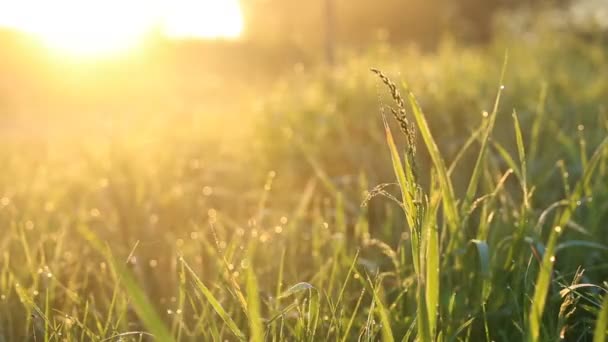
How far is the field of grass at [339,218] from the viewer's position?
3.45ft

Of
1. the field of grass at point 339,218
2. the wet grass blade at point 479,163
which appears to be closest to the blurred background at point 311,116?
the field of grass at point 339,218

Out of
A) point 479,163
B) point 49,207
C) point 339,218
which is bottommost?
point 49,207

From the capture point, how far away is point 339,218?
5.30 ft

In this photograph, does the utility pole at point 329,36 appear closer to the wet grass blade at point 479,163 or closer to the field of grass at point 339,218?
the field of grass at point 339,218

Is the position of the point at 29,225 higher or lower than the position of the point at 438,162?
lower

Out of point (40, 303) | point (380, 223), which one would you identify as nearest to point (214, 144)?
point (380, 223)

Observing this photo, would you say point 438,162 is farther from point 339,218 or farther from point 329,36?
point 329,36

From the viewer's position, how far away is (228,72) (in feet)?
52.5

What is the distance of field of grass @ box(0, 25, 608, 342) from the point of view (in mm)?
1052

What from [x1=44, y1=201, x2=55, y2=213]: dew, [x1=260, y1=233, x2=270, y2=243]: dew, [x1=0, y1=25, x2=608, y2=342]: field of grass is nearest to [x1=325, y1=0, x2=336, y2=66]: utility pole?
[x1=0, y1=25, x2=608, y2=342]: field of grass

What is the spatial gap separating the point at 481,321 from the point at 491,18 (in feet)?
48.7

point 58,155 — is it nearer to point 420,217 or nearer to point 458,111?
point 458,111

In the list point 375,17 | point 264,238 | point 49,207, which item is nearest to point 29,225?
point 49,207

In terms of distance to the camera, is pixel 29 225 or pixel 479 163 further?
pixel 29 225
